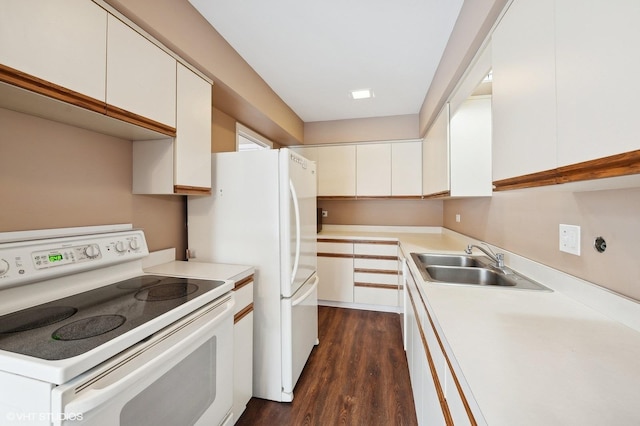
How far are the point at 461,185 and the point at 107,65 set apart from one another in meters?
2.27

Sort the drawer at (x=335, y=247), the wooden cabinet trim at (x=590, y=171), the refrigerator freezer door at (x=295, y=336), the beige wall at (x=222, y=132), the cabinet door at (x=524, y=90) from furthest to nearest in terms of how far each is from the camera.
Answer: the drawer at (x=335, y=247)
the beige wall at (x=222, y=132)
the refrigerator freezer door at (x=295, y=336)
the cabinet door at (x=524, y=90)
the wooden cabinet trim at (x=590, y=171)

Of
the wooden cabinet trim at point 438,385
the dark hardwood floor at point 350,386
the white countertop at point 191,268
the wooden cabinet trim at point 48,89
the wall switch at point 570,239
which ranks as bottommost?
the dark hardwood floor at point 350,386

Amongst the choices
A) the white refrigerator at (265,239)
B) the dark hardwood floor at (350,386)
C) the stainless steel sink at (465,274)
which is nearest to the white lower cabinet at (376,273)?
the dark hardwood floor at (350,386)

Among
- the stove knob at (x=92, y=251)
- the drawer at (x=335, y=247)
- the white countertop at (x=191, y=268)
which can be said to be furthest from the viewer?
the drawer at (x=335, y=247)

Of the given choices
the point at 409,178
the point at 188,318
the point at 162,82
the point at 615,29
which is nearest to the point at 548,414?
the point at 615,29

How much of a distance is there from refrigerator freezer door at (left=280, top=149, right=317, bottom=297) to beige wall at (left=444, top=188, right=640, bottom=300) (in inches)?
53.3

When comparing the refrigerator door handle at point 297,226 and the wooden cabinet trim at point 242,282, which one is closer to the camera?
the wooden cabinet trim at point 242,282

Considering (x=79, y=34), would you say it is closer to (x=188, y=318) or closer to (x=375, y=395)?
(x=188, y=318)

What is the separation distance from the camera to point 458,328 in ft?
2.68

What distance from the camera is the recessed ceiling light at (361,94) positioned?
264 centimetres

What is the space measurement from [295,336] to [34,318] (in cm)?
130

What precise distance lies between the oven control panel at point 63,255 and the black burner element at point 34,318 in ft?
0.39

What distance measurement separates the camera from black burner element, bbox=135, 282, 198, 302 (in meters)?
1.09

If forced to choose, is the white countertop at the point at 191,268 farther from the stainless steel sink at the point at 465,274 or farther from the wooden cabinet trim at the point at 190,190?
the stainless steel sink at the point at 465,274
